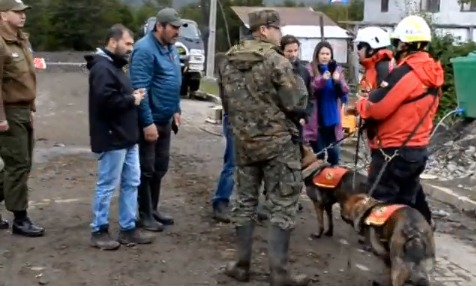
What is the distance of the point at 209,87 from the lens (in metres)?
25.4

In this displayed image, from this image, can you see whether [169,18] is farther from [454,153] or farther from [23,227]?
[454,153]

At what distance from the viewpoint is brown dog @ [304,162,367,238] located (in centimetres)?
682

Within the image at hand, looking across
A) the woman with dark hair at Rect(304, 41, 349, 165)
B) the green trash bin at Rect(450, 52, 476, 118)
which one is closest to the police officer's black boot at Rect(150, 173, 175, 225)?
the woman with dark hair at Rect(304, 41, 349, 165)

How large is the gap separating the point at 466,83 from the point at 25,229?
688cm

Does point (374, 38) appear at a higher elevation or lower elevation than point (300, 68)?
higher

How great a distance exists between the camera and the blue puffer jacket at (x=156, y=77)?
6.82 metres

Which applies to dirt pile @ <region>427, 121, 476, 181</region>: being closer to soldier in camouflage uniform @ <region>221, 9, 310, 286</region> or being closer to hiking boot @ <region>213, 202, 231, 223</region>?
hiking boot @ <region>213, 202, 231, 223</region>

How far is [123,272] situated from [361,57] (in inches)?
105

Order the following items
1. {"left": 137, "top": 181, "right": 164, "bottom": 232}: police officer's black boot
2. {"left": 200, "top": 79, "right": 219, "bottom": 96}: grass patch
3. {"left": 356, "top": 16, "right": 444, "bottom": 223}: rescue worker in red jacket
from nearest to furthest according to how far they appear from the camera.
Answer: {"left": 356, "top": 16, "right": 444, "bottom": 223}: rescue worker in red jacket, {"left": 137, "top": 181, "right": 164, "bottom": 232}: police officer's black boot, {"left": 200, "top": 79, "right": 219, "bottom": 96}: grass patch

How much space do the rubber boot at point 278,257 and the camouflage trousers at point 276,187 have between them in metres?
0.06

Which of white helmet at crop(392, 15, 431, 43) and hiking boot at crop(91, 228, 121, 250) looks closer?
white helmet at crop(392, 15, 431, 43)

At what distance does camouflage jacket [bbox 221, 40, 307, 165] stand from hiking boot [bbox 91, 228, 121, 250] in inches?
61.1

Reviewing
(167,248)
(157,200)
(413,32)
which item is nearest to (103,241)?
(167,248)

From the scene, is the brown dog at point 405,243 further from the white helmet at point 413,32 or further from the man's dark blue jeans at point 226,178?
the man's dark blue jeans at point 226,178
